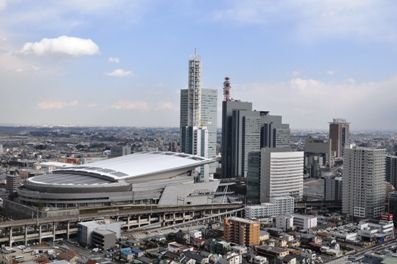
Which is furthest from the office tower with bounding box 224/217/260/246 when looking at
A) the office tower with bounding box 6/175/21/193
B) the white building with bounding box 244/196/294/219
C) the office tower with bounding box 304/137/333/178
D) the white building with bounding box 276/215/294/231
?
the office tower with bounding box 304/137/333/178

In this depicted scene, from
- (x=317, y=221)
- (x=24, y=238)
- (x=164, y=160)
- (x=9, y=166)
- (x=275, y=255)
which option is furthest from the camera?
(x=9, y=166)

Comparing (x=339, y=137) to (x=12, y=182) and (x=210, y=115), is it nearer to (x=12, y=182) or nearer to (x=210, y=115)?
(x=210, y=115)

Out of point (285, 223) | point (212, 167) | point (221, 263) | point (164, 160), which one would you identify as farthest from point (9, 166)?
point (221, 263)

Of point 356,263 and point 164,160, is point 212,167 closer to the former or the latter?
point 164,160

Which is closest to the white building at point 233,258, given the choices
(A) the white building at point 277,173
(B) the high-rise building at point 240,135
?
(A) the white building at point 277,173

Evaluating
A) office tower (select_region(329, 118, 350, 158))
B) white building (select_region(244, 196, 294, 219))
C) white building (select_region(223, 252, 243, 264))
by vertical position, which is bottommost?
white building (select_region(223, 252, 243, 264))

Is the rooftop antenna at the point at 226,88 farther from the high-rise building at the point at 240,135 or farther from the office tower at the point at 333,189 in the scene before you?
the office tower at the point at 333,189

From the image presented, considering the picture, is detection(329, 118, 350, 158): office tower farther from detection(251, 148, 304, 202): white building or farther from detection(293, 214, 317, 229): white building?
detection(293, 214, 317, 229): white building

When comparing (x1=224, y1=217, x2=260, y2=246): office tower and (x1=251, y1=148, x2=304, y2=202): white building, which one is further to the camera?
(x1=251, y1=148, x2=304, y2=202): white building
